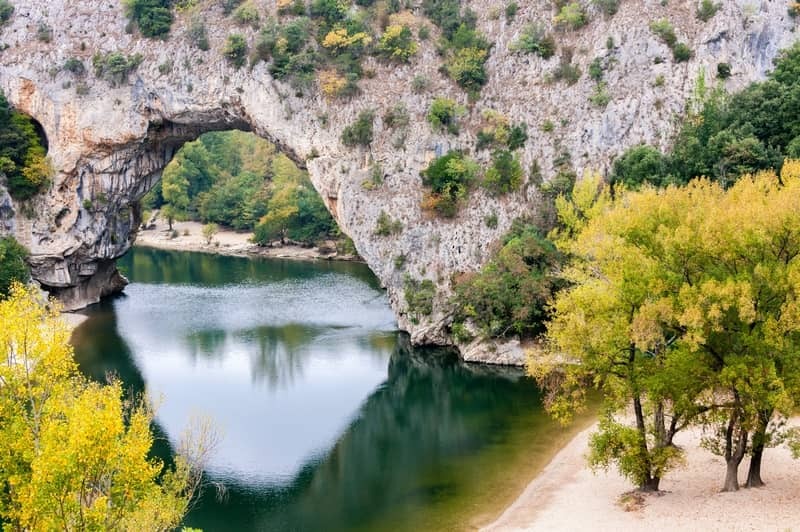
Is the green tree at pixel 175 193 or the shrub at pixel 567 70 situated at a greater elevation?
the shrub at pixel 567 70

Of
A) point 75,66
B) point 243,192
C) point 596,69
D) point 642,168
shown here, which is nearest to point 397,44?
point 596,69

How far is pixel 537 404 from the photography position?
121 ft

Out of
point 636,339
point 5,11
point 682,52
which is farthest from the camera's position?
point 5,11

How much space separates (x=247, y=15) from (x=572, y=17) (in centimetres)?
2271

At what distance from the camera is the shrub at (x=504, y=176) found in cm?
4850

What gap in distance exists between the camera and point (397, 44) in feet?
173

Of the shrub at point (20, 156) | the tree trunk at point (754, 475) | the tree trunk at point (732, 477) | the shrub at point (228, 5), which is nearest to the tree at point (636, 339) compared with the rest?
the tree trunk at point (732, 477)

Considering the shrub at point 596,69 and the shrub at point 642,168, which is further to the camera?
the shrub at point 596,69

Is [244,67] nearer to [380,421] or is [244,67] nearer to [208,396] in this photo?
[208,396]

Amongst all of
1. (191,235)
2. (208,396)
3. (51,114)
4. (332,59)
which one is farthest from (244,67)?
(191,235)

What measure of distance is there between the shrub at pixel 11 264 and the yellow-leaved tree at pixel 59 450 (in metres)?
31.2

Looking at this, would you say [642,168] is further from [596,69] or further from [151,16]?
[151,16]

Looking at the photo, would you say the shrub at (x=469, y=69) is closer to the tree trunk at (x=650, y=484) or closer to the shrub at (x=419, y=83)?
the shrub at (x=419, y=83)

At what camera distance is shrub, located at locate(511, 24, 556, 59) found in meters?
51.4
